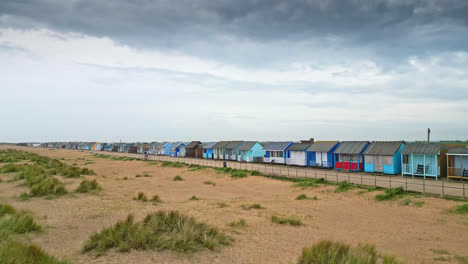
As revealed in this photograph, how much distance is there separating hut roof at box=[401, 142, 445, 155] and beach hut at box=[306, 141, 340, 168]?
946 centimetres

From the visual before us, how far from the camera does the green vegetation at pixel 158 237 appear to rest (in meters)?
7.84

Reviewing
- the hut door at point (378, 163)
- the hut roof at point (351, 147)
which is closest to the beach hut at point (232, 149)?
the hut roof at point (351, 147)

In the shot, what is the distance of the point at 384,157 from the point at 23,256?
3131 cm

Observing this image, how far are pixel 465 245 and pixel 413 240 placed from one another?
1.69 m

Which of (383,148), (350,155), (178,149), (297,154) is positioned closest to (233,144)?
(297,154)

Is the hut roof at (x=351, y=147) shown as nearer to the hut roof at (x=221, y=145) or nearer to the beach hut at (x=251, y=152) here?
the beach hut at (x=251, y=152)

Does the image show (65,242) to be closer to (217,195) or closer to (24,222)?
(24,222)

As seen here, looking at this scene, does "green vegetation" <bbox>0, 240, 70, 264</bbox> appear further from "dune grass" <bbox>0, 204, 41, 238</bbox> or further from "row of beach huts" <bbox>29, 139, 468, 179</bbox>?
"row of beach huts" <bbox>29, 139, 468, 179</bbox>

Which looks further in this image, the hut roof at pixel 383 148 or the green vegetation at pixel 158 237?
the hut roof at pixel 383 148

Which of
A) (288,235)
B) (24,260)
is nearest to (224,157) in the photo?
(288,235)

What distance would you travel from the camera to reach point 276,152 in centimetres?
4359

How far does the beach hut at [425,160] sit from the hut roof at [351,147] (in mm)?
4967

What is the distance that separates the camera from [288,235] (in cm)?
1093

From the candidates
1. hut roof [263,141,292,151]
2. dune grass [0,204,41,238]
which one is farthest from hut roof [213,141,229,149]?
dune grass [0,204,41,238]
